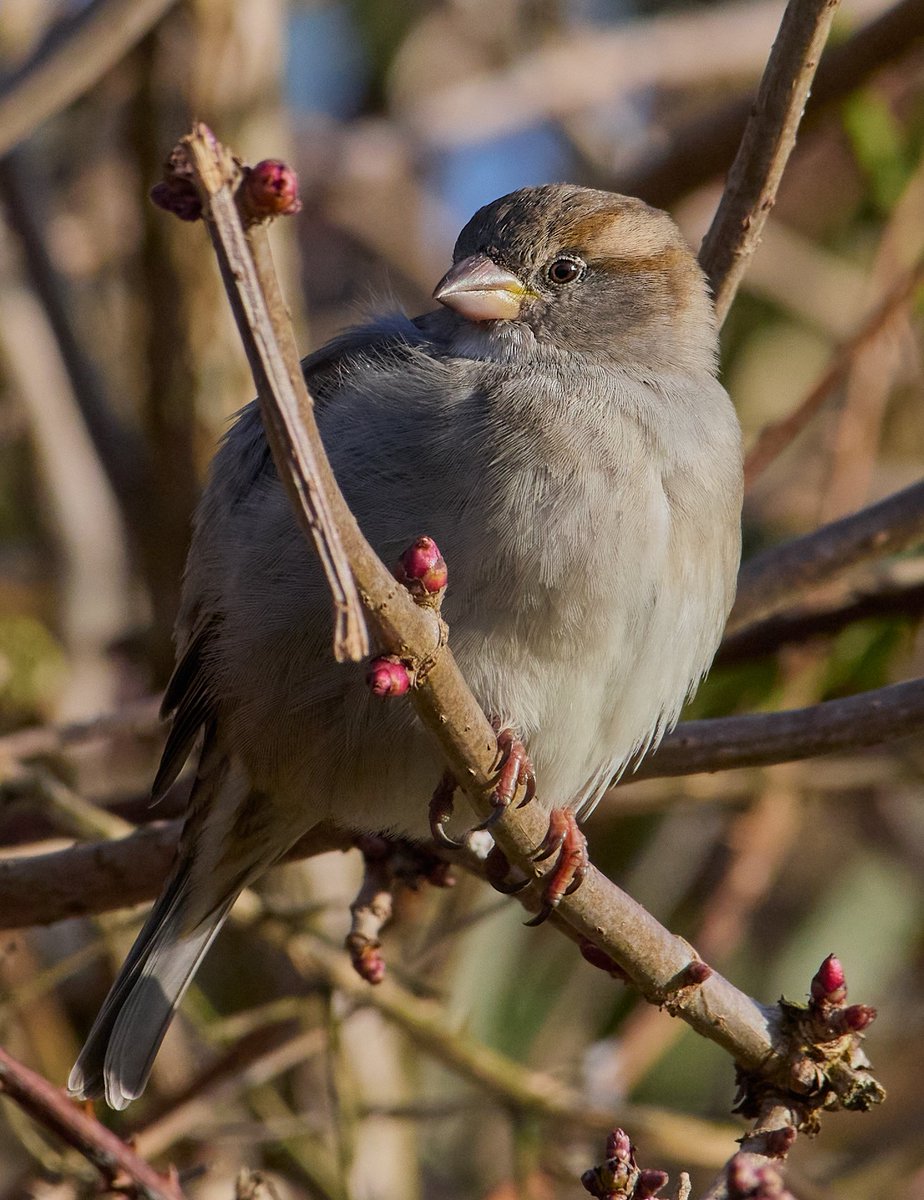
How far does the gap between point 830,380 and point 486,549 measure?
5.77 feet

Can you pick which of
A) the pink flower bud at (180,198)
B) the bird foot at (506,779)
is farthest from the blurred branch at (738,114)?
the pink flower bud at (180,198)

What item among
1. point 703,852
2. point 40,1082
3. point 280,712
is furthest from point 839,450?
point 40,1082

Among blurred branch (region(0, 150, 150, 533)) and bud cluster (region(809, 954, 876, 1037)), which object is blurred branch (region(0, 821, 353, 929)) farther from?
blurred branch (region(0, 150, 150, 533))

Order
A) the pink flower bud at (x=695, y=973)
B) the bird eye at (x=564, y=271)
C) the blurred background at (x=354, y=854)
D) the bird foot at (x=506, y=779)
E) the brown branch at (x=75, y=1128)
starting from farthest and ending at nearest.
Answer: the blurred background at (x=354, y=854)
the bird eye at (x=564, y=271)
the pink flower bud at (x=695, y=973)
the bird foot at (x=506, y=779)
the brown branch at (x=75, y=1128)

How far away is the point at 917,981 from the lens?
6273mm

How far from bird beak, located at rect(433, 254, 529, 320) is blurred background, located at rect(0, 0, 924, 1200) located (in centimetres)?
38

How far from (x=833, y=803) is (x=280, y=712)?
3.48m

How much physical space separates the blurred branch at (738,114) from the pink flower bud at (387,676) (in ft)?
8.55

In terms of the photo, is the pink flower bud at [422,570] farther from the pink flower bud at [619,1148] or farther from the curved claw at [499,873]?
the curved claw at [499,873]

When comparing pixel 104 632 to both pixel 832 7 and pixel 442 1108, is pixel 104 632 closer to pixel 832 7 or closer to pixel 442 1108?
pixel 442 1108

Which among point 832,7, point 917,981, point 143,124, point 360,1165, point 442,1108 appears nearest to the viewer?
point 832,7

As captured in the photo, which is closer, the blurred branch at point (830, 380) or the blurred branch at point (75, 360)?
the blurred branch at point (830, 380)

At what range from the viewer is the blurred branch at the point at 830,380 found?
4.27m

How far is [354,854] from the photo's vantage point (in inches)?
207
